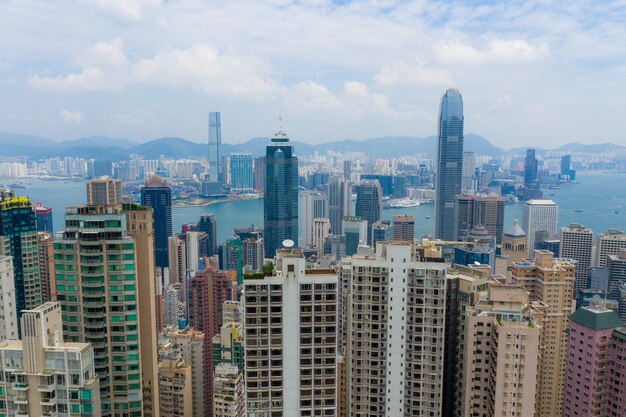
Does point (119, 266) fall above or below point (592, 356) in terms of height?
above

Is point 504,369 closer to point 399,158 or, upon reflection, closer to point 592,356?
point 592,356

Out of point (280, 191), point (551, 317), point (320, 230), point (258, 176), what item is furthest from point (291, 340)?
point (258, 176)

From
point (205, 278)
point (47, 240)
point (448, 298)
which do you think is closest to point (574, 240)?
point (205, 278)

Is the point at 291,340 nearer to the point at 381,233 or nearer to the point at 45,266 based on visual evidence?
the point at 45,266

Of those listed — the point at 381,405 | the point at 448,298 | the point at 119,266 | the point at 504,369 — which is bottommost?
the point at 381,405

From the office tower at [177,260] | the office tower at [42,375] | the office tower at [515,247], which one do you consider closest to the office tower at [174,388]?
the office tower at [42,375]
